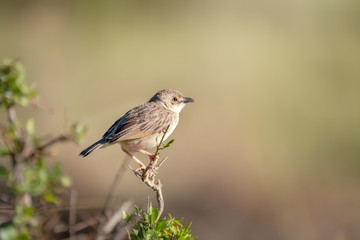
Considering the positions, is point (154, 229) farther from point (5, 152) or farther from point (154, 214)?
point (5, 152)

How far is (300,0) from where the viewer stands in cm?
1759

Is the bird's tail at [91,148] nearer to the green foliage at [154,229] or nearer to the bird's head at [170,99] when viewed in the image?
the bird's head at [170,99]

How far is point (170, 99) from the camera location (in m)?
6.40

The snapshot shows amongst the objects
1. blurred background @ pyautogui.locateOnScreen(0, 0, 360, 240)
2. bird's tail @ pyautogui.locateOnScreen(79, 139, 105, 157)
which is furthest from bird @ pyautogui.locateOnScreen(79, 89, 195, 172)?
blurred background @ pyautogui.locateOnScreen(0, 0, 360, 240)

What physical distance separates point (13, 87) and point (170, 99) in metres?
3.91

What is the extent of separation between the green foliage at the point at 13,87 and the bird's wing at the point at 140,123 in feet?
9.13

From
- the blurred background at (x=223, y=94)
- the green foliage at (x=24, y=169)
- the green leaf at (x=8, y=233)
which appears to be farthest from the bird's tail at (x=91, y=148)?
the blurred background at (x=223, y=94)

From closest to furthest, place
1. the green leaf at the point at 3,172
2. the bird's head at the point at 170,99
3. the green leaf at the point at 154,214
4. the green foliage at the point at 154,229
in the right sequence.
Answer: the green leaf at the point at 3,172, the green foliage at the point at 154,229, the green leaf at the point at 154,214, the bird's head at the point at 170,99

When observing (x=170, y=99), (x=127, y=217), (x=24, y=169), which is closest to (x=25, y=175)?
(x=24, y=169)

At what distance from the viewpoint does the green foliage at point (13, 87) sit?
2.53 m

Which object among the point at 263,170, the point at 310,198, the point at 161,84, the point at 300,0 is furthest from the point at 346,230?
the point at 300,0

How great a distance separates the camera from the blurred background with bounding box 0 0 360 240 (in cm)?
1249

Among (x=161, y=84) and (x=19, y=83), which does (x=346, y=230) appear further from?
(x=19, y=83)

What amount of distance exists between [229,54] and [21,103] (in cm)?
1390
